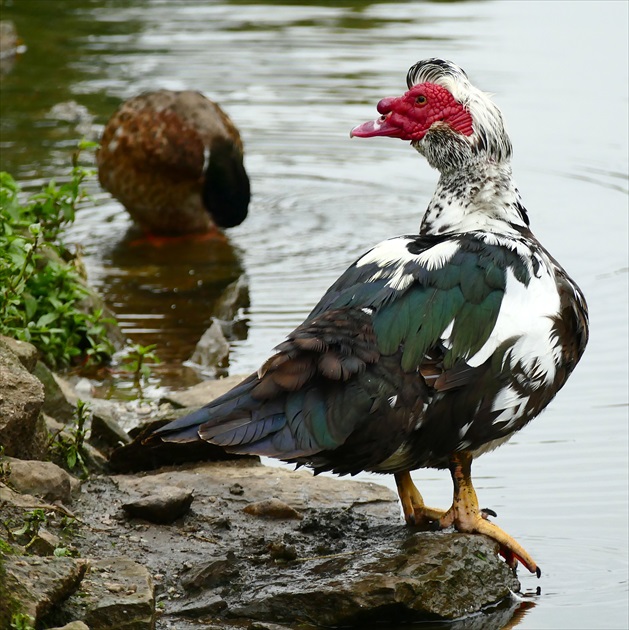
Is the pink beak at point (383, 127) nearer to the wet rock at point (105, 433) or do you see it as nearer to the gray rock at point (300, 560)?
the gray rock at point (300, 560)

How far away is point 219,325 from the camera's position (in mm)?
6570

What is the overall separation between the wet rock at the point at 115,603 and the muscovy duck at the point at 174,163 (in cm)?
477

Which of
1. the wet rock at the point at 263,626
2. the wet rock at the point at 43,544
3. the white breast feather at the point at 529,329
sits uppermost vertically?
the white breast feather at the point at 529,329

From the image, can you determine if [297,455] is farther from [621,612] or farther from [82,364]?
[82,364]

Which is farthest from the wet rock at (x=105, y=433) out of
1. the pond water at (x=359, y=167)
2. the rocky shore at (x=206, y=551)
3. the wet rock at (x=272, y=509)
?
the pond water at (x=359, y=167)

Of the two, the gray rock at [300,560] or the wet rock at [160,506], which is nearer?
the gray rock at [300,560]

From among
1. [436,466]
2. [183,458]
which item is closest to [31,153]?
[183,458]

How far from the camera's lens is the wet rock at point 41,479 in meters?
3.89

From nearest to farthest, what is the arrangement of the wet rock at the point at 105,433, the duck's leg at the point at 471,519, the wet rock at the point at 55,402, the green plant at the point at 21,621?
the green plant at the point at 21,621, the duck's leg at the point at 471,519, the wet rock at the point at 105,433, the wet rock at the point at 55,402

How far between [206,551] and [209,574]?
251 mm

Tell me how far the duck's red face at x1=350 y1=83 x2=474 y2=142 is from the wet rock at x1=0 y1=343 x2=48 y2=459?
4.75 ft

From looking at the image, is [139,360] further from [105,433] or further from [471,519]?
[471,519]

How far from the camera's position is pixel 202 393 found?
17.4 ft

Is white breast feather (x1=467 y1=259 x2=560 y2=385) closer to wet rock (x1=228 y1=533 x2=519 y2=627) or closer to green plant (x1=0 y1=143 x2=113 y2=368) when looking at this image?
wet rock (x1=228 y1=533 x2=519 y2=627)
